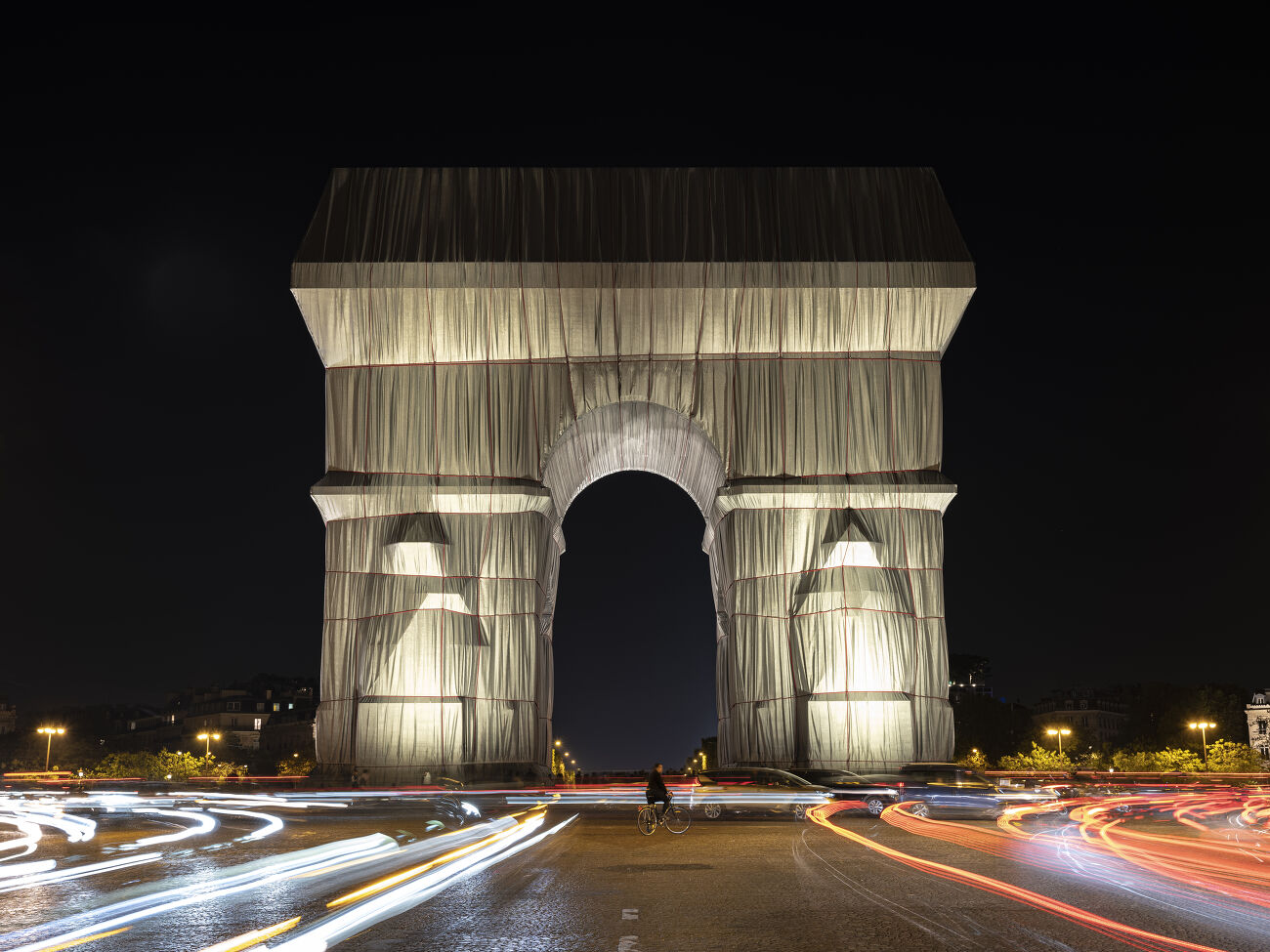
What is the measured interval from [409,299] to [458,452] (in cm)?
408

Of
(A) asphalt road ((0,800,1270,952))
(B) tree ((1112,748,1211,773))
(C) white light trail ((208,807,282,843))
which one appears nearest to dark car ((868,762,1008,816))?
(A) asphalt road ((0,800,1270,952))

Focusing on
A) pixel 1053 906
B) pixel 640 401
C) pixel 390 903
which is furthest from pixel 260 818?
pixel 640 401

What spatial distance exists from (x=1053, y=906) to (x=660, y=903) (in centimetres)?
266

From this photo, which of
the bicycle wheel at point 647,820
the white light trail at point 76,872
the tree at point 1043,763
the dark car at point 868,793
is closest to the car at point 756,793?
the dark car at point 868,793

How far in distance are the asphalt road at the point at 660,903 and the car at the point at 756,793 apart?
583cm

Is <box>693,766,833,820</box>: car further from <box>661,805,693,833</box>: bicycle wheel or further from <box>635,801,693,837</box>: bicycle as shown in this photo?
<box>661,805,693,833</box>: bicycle wheel

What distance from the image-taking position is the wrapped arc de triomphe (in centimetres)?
3012

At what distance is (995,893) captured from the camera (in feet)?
29.0

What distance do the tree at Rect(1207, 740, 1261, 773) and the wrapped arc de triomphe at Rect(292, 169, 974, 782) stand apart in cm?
2777

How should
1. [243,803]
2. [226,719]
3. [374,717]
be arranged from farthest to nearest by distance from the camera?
[226,719] → [374,717] → [243,803]

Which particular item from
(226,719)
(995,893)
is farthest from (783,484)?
(226,719)

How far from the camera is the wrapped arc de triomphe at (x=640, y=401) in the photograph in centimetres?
3012

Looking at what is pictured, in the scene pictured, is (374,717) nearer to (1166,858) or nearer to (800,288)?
(800,288)

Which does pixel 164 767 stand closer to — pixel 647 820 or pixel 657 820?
pixel 657 820
